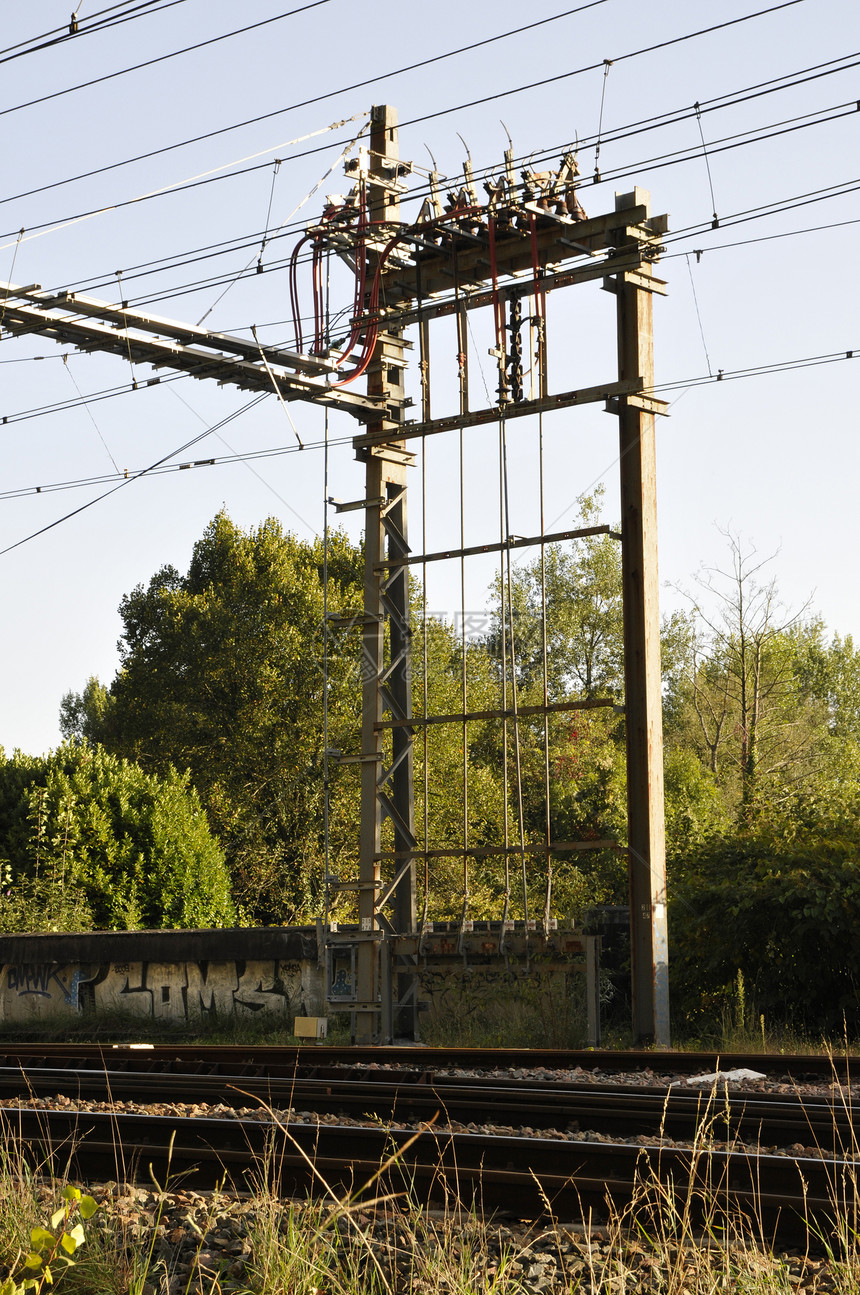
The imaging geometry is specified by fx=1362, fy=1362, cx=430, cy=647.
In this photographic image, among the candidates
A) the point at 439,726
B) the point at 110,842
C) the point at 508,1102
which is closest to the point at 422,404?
the point at 508,1102

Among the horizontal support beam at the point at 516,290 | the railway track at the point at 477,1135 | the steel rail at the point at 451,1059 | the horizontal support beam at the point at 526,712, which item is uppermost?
the horizontal support beam at the point at 516,290

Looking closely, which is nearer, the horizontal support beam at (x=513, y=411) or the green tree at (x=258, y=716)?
the horizontal support beam at (x=513, y=411)

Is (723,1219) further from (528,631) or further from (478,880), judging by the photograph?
(528,631)

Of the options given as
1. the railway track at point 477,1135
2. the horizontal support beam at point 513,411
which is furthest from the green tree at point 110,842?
the railway track at point 477,1135

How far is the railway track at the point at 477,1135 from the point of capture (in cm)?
599

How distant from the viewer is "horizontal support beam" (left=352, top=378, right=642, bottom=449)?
15.7 m

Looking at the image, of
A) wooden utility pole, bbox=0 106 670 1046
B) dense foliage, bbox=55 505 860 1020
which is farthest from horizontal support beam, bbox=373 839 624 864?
dense foliage, bbox=55 505 860 1020

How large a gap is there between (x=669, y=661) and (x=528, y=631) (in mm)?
5852

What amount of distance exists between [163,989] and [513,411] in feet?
35.3

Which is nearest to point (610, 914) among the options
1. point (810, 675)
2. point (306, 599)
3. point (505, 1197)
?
point (505, 1197)

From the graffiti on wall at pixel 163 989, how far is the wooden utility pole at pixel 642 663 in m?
6.76

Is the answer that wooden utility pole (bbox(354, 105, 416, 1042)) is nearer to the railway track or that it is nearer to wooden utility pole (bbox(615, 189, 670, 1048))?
wooden utility pole (bbox(615, 189, 670, 1048))

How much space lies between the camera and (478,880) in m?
42.5

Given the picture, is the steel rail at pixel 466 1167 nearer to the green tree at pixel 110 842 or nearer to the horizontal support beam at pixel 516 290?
the horizontal support beam at pixel 516 290
